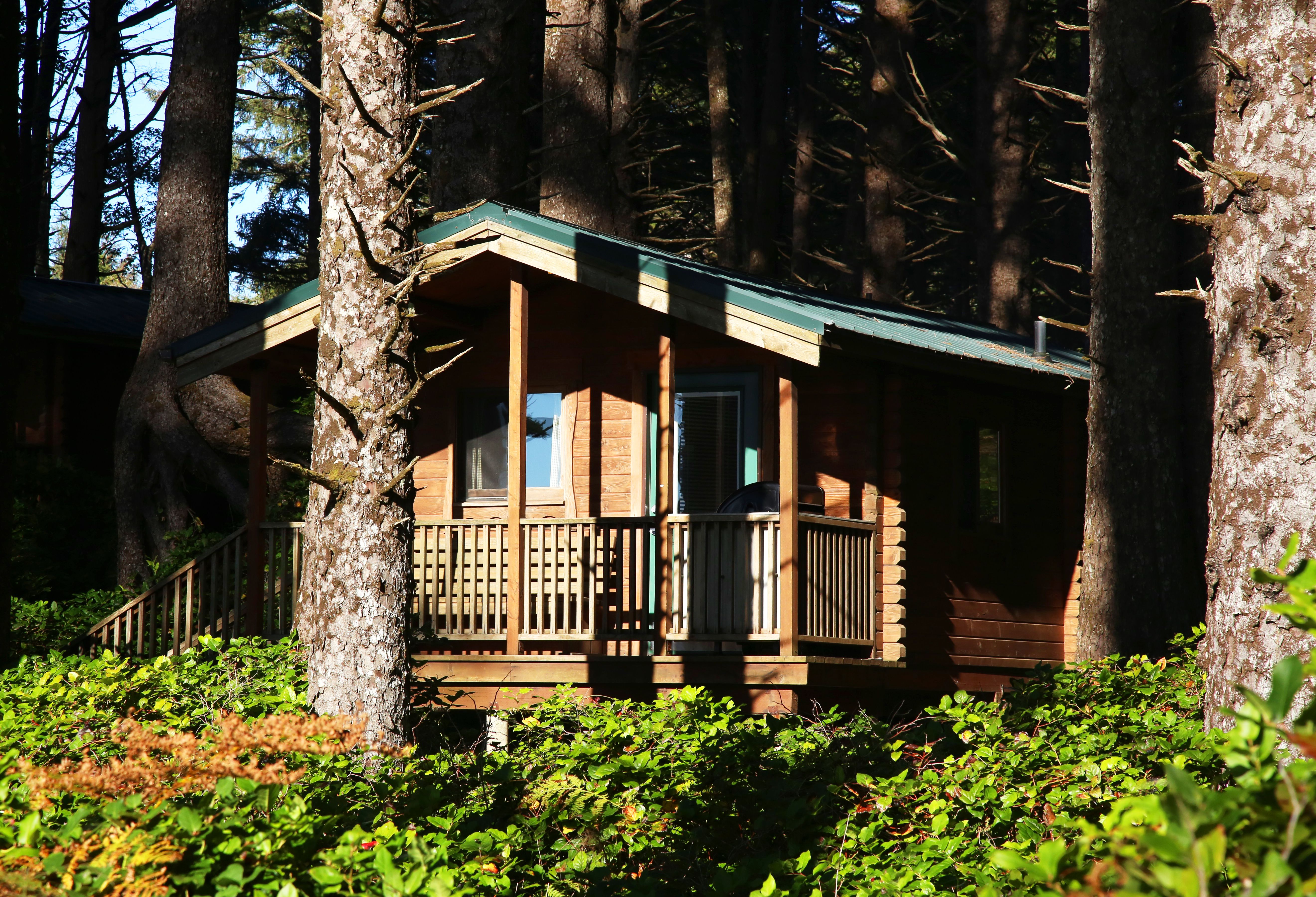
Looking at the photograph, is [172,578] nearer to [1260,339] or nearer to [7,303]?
[7,303]

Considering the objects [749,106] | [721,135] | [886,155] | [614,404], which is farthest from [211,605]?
[749,106]

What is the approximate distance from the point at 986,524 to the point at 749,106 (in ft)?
59.9

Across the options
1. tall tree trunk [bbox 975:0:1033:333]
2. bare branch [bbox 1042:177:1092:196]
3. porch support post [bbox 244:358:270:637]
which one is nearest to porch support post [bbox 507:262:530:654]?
porch support post [bbox 244:358:270:637]

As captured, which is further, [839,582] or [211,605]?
[211,605]

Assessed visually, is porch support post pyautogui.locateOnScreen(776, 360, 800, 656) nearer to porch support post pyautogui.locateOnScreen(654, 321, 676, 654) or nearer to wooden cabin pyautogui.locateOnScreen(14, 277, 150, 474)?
porch support post pyautogui.locateOnScreen(654, 321, 676, 654)

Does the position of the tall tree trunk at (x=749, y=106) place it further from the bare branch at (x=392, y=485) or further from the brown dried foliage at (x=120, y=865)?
the brown dried foliage at (x=120, y=865)

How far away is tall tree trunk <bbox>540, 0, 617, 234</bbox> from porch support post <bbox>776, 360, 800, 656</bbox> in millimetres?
8141

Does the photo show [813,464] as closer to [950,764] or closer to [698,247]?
[950,764]

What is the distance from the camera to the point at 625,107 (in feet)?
A: 71.6

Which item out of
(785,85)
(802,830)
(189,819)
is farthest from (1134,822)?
(785,85)

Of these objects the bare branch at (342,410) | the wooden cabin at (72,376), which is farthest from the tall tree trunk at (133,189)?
the bare branch at (342,410)

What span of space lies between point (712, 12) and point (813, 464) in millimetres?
16114

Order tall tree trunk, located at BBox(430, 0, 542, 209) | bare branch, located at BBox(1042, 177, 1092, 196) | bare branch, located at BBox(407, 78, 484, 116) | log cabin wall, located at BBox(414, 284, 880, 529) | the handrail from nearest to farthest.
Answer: bare branch, located at BBox(407, 78, 484, 116), bare branch, located at BBox(1042, 177, 1092, 196), log cabin wall, located at BBox(414, 284, 880, 529), the handrail, tall tree trunk, located at BBox(430, 0, 542, 209)

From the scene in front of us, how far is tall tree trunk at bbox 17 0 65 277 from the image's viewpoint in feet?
106
